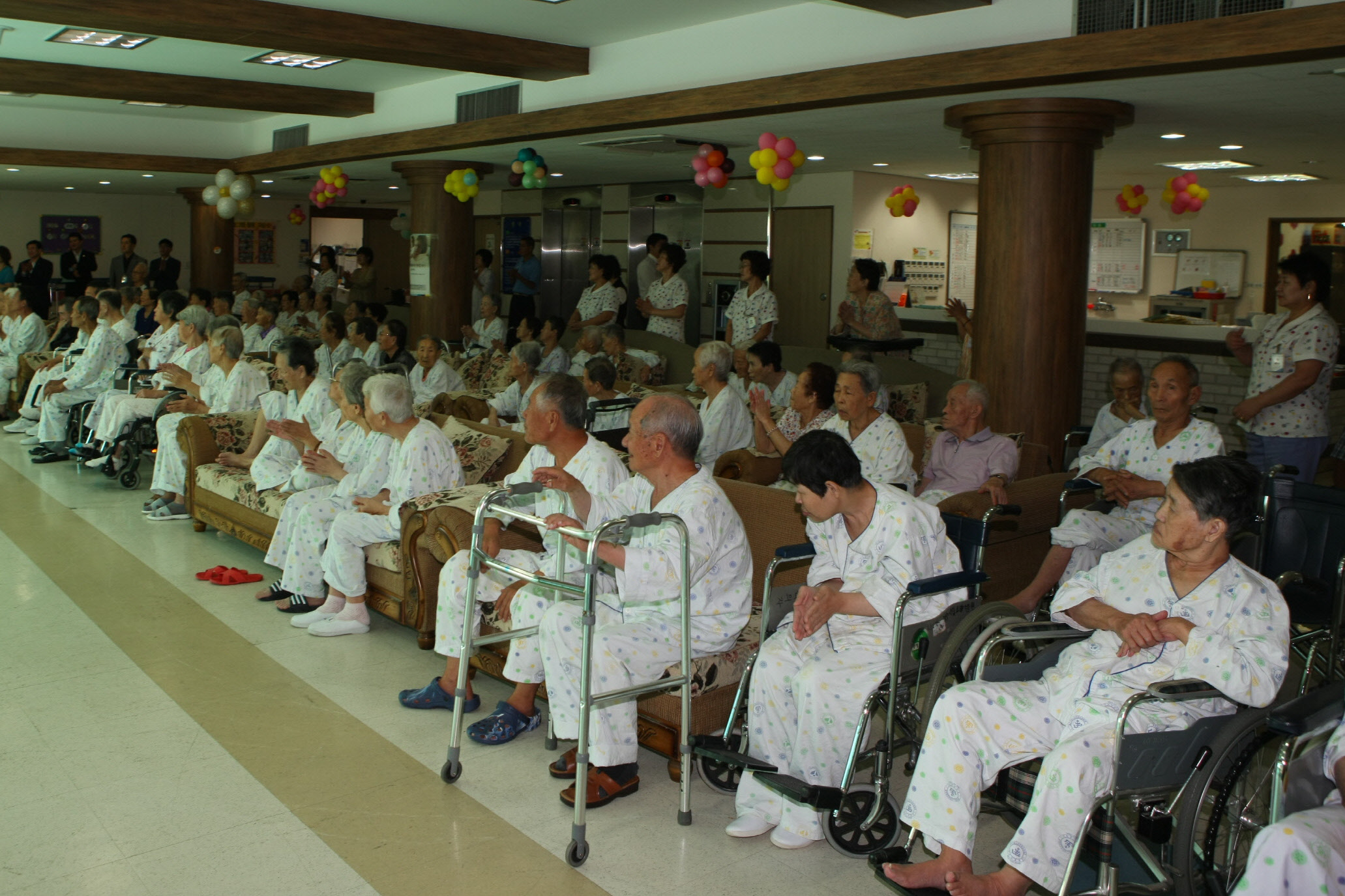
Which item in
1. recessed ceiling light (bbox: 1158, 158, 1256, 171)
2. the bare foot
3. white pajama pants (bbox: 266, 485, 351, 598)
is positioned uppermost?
recessed ceiling light (bbox: 1158, 158, 1256, 171)

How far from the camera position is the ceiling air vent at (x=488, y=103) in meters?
9.28

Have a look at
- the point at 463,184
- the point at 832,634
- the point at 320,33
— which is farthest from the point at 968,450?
the point at 463,184

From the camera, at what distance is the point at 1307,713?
8.14ft

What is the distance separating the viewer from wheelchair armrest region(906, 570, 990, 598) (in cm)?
320

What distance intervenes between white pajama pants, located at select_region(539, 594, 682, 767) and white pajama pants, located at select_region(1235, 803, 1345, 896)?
170cm

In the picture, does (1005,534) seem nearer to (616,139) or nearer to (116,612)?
(116,612)

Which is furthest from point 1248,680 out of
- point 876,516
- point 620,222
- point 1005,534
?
point 620,222

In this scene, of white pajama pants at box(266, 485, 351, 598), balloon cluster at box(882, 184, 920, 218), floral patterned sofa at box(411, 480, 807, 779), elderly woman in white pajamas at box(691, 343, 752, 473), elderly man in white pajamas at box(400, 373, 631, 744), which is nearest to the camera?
floral patterned sofa at box(411, 480, 807, 779)

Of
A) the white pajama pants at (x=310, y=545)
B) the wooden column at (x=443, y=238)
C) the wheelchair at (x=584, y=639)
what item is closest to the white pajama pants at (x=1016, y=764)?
the wheelchair at (x=584, y=639)

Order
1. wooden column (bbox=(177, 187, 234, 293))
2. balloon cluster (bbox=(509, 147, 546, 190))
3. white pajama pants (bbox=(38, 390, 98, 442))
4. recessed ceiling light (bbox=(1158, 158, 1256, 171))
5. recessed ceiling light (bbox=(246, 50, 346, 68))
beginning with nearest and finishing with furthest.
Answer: recessed ceiling light (bbox=(246, 50, 346, 68)), white pajama pants (bbox=(38, 390, 98, 442)), balloon cluster (bbox=(509, 147, 546, 190)), recessed ceiling light (bbox=(1158, 158, 1256, 171)), wooden column (bbox=(177, 187, 234, 293))

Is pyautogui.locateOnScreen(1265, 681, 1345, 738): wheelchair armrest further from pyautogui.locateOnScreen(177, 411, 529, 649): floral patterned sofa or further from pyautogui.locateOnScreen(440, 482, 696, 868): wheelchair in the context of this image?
pyautogui.locateOnScreen(177, 411, 529, 649): floral patterned sofa

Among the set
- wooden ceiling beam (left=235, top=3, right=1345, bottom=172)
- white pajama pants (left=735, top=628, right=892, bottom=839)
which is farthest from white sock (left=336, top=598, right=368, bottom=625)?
wooden ceiling beam (left=235, top=3, right=1345, bottom=172)

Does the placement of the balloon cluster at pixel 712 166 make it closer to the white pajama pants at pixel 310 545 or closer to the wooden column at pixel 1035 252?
the wooden column at pixel 1035 252

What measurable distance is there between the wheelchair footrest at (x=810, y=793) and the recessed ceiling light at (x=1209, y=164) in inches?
344
